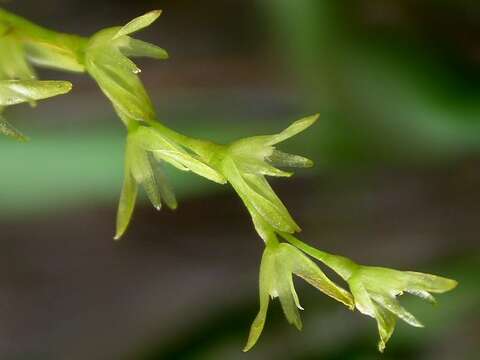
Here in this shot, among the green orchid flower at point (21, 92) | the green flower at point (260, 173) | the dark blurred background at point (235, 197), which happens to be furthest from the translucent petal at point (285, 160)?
the dark blurred background at point (235, 197)

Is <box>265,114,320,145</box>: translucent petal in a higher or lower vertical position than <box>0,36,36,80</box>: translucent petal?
higher

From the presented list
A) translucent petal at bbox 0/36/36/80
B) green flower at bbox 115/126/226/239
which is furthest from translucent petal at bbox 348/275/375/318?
translucent petal at bbox 0/36/36/80

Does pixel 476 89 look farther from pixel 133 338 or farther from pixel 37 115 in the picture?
pixel 133 338

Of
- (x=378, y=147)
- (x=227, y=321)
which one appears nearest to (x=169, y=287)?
(x=227, y=321)

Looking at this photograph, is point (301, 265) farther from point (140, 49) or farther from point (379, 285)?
point (140, 49)

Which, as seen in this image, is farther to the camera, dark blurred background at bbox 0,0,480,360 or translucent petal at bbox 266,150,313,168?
dark blurred background at bbox 0,0,480,360

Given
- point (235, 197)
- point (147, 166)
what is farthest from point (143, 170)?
point (235, 197)

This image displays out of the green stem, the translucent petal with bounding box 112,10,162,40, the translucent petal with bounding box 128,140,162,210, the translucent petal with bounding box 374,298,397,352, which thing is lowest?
the translucent petal with bounding box 374,298,397,352

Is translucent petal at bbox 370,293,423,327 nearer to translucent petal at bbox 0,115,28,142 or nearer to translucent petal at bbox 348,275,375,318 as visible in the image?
translucent petal at bbox 348,275,375,318
